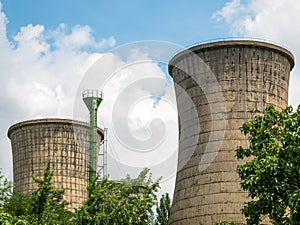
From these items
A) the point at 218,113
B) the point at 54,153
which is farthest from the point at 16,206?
the point at 54,153

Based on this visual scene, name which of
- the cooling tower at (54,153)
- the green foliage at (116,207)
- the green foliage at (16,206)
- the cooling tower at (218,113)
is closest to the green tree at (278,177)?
the green foliage at (116,207)

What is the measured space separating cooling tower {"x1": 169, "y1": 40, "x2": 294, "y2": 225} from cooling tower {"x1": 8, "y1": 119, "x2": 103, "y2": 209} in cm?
1228

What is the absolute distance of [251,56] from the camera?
26062 millimetres

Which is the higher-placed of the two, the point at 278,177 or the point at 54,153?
the point at 54,153

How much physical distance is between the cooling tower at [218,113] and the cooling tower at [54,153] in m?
12.3

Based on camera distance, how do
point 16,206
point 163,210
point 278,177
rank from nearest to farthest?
point 278,177 → point 16,206 → point 163,210

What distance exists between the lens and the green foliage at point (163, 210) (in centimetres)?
4253

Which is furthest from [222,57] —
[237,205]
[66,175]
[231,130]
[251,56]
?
[66,175]

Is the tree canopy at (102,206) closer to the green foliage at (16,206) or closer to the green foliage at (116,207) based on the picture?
the green foliage at (116,207)

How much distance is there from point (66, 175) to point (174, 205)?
12497mm

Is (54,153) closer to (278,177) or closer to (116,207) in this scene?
(116,207)

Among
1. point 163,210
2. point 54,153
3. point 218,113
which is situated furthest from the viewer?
point 163,210

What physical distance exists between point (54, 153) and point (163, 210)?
32.5ft

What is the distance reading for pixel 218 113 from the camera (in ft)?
84.2
